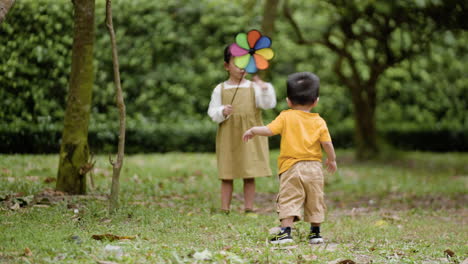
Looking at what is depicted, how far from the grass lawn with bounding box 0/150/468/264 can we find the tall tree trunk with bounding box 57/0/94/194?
36 centimetres

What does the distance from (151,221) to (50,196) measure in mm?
1266

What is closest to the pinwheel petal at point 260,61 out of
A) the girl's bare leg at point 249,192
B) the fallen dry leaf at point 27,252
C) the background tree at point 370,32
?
the girl's bare leg at point 249,192

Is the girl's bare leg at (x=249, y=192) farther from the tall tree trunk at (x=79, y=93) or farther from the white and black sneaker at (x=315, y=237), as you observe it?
the tall tree trunk at (x=79, y=93)

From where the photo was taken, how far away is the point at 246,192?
19.5 feet

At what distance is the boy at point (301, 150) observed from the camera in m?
4.40

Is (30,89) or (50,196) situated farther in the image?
(30,89)

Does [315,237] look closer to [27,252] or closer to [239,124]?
[239,124]

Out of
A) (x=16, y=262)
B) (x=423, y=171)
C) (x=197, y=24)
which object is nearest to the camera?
(x=16, y=262)

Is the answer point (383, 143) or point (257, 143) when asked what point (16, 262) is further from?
point (383, 143)

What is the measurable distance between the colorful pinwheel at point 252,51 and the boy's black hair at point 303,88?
797 millimetres

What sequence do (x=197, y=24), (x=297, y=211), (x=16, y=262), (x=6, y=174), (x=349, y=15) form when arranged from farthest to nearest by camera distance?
1. (x=197, y=24)
2. (x=349, y=15)
3. (x=6, y=174)
4. (x=297, y=211)
5. (x=16, y=262)

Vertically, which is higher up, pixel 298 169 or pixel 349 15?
pixel 349 15

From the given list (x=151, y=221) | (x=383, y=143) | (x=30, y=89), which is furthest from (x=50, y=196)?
(x=383, y=143)

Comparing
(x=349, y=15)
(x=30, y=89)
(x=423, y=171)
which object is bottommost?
(x=423, y=171)
